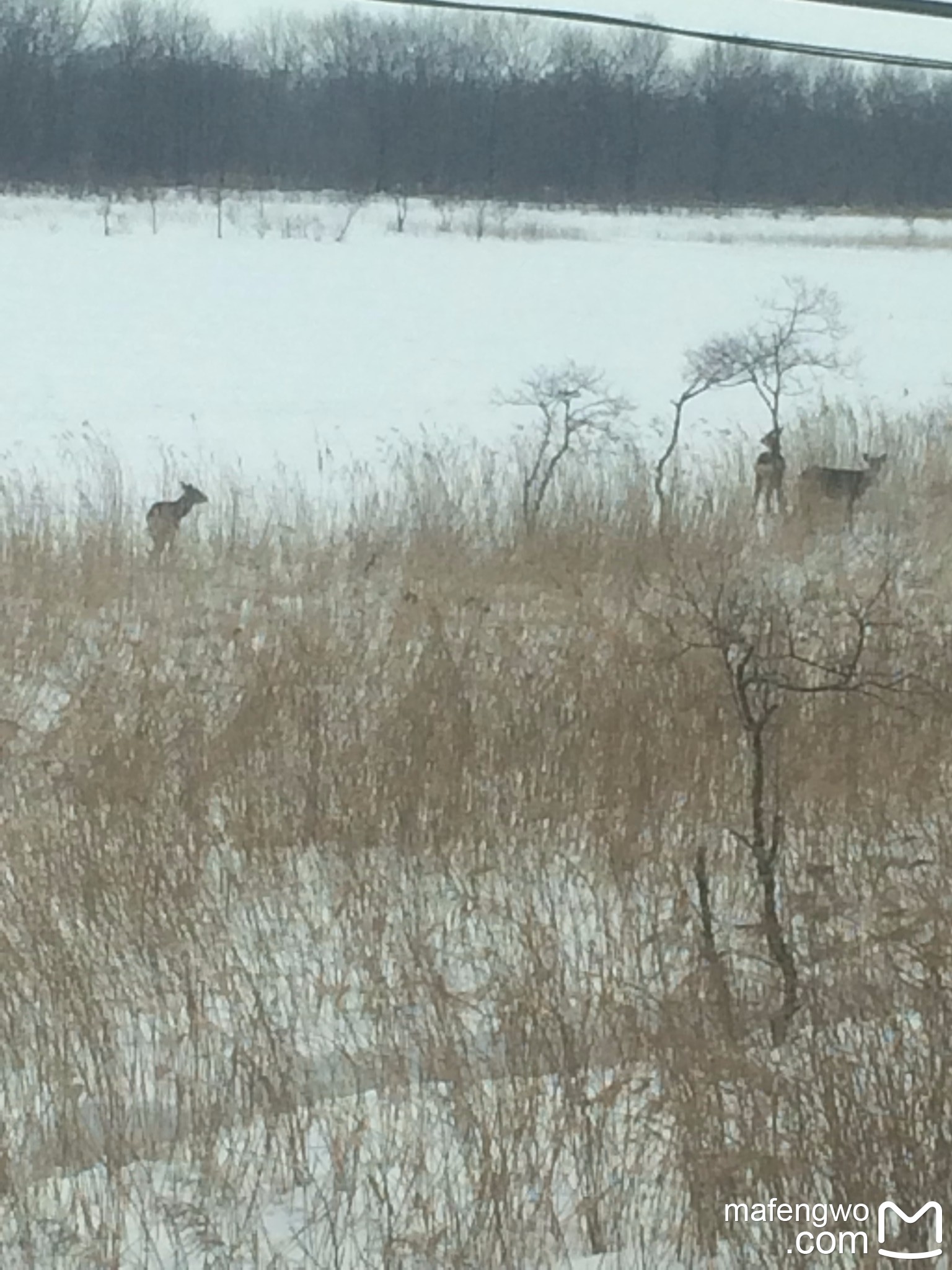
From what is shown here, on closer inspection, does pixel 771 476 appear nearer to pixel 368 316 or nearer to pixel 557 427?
pixel 557 427

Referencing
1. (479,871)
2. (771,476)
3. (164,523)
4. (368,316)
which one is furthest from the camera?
(368,316)

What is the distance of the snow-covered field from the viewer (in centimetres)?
1549

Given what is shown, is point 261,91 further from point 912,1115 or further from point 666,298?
point 912,1115

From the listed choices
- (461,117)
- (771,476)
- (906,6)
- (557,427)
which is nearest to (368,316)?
(557,427)

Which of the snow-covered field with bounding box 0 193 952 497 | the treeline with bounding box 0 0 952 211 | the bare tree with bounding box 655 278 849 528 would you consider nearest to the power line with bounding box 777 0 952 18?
the bare tree with bounding box 655 278 849 528

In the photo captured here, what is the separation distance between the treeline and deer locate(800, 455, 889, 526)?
108 feet

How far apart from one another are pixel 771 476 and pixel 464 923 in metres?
5.63

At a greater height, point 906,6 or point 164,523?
point 906,6

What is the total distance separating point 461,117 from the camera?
155 ft

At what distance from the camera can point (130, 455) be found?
538 inches

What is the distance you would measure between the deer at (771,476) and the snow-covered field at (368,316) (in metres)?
3.28

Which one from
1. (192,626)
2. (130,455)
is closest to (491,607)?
(192,626)

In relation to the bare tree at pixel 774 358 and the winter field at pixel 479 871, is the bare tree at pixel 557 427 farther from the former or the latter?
the bare tree at pixel 774 358

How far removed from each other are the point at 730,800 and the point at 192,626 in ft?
9.78
